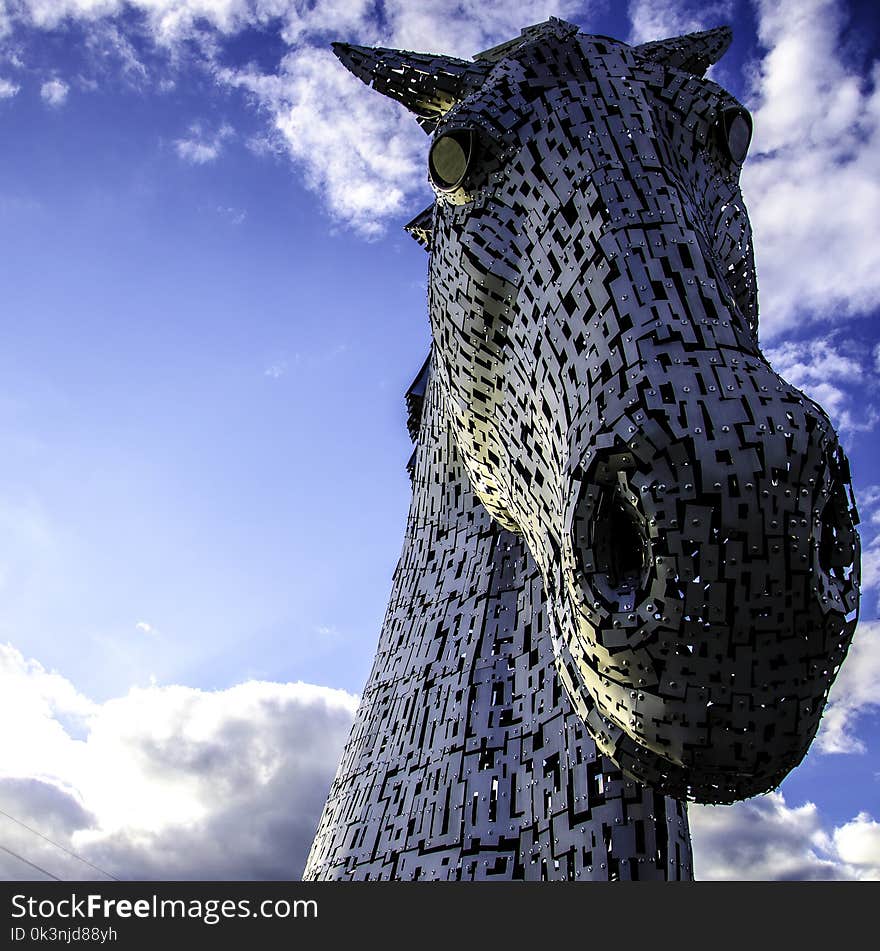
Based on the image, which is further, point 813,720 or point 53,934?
point 53,934

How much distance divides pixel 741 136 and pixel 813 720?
2.26 meters

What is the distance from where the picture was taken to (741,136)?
345 centimetres

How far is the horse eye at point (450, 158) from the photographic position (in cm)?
314

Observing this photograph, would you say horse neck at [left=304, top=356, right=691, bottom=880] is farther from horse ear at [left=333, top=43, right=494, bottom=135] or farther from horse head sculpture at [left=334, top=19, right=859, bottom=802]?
horse ear at [left=333, top=43, right=494, bottom=135]

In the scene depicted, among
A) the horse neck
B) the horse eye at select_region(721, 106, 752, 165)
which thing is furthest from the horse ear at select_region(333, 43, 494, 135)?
the horse neck

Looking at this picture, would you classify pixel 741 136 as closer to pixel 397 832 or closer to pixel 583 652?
pixel 583 652

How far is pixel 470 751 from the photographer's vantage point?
3178 millimetres

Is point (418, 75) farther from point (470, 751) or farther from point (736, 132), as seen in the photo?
A: point (470, 751)

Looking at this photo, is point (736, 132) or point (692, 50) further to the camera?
point (692, 50)

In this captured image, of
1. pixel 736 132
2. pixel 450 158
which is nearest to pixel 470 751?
pixel 450 158

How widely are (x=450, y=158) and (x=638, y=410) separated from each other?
4.69 ft

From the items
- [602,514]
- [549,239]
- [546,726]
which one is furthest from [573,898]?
[549,239]

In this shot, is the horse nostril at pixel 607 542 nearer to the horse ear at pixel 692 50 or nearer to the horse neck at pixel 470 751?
the horse neck at pixel 470 751

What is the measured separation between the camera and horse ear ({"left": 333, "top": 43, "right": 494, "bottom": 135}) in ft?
12.5
